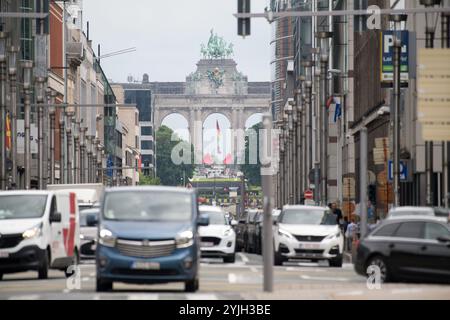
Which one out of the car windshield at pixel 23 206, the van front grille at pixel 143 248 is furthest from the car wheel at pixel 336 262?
the van front grille at pixel 143 248

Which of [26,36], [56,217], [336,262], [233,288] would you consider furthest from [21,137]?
[233,288]

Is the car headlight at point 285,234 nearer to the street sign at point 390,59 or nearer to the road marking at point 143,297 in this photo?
the road marking at point 143,297

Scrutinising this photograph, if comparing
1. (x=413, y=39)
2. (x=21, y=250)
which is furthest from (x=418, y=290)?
(x=413, y=39)

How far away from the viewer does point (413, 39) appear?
220ft

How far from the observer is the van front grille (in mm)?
29594

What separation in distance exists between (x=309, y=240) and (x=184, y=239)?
18.1 metres

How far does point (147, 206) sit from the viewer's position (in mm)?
30703

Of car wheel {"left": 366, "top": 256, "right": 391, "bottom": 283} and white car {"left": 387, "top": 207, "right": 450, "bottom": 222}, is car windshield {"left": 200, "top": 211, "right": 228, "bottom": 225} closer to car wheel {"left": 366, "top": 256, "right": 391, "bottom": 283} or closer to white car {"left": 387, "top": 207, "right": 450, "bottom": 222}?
white car {"left": 387, "top": 207, "right": 450, "bottom": 222}

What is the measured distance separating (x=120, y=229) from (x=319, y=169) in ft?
193

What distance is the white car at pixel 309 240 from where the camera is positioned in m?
47.5

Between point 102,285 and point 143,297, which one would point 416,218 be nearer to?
point 102,285

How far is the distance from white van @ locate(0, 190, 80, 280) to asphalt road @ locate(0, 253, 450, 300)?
40 centimetres

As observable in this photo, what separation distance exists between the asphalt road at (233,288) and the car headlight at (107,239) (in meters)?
0.80
